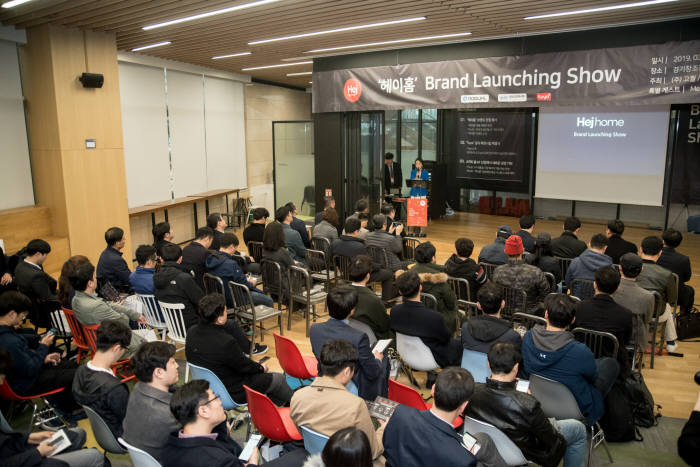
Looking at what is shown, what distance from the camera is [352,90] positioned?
9.14 metres

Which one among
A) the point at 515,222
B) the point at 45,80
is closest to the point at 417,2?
the point at 45,80

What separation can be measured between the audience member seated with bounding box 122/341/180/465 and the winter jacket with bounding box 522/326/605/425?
2.24 metres

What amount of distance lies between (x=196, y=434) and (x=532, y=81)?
683cm

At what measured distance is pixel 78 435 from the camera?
3201mm

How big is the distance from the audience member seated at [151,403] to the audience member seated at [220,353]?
17.1 inches

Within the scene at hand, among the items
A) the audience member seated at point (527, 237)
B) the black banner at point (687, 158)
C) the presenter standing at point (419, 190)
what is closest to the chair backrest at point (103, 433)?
the audience member seated at point (527, 237)

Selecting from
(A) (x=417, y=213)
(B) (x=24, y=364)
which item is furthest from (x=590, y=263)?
(B) (x=24, y=364)

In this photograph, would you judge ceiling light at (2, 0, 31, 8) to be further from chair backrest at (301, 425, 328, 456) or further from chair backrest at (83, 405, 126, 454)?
chair backrest at (301, 425, 328, 456)

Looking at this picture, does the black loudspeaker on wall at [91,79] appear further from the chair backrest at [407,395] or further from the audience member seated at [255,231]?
the chair backrest at [407,395]

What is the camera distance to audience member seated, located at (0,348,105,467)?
2473mm

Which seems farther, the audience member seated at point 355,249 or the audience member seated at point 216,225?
the audience member seated at point 216,225

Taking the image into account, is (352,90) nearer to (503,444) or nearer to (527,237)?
(527,237)

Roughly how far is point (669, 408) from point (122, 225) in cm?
734

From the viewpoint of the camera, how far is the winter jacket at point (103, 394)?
297 centimetres
